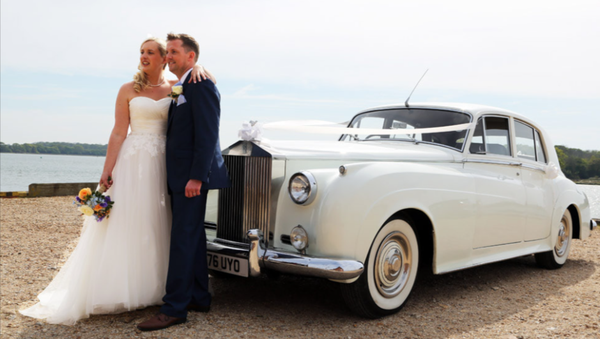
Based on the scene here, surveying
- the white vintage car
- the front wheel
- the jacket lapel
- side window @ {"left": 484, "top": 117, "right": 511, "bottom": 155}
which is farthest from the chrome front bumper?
side window @ {"left": 484, "top": 117, "right": 511, "bottom": 155}

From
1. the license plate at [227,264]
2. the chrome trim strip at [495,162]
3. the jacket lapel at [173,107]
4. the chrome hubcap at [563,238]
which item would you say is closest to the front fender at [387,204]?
the chrome trim strip at [495,162]

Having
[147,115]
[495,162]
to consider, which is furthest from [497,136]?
[147,115]

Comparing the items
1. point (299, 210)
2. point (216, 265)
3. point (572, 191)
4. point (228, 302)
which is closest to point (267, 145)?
point (299, 210)

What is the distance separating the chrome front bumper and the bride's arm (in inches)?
45.9

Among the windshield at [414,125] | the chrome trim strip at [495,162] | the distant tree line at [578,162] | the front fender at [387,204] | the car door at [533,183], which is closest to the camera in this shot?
the front fender at [387,204]

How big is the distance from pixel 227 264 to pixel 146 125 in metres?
1.25

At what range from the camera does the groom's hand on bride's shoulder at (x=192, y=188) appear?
352 cm

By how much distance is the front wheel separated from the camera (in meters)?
3.61

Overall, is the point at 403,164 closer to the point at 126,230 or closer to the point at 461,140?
the point at 461,140

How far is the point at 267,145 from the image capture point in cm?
390

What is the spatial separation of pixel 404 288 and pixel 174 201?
1.94 metres

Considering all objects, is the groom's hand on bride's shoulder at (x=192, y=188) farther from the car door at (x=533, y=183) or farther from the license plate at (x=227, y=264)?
the car door at (x=533, y=183)

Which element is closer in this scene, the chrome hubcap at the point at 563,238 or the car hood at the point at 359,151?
the car hood at the point at 359,151

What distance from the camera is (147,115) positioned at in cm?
380
